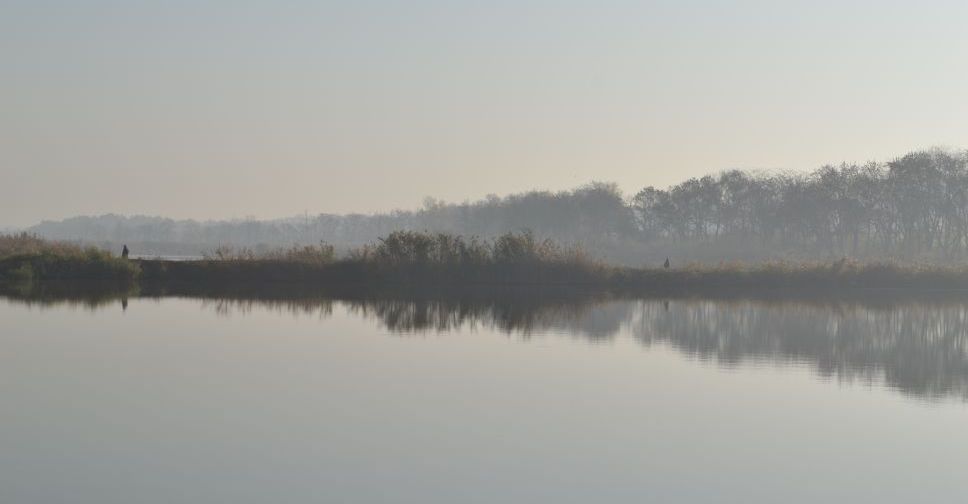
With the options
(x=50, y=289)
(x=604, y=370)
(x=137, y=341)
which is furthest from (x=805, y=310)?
(x=50, y=289)

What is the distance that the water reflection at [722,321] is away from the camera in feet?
53.2

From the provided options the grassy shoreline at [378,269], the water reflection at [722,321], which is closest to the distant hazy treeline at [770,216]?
the grassy shoreline at [378,269]

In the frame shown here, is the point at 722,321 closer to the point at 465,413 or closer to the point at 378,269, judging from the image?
the point at 378,269

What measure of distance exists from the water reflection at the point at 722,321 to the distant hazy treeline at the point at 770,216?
1013 cm

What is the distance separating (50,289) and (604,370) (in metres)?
17.1

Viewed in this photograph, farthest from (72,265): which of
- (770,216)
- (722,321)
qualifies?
(770,216)

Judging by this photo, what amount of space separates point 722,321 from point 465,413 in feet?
41.9

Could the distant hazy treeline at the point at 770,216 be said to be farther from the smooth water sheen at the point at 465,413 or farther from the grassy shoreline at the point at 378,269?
the smooth water sheen at the point at 465,413

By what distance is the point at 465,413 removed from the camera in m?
11.0

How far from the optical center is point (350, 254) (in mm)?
33156

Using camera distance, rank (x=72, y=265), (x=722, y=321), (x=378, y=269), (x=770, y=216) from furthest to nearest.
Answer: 1. (x=770, y=216)
2. (x=378, y=269)
3. (x=72, y=265)
4. (x=722, y=321)

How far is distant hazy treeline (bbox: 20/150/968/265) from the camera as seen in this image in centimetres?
5575

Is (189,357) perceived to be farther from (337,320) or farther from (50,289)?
(50,289)

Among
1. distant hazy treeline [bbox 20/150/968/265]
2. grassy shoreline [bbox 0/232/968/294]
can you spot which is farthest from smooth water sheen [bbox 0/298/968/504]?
distant hazy treeline [bbox 20/150/968/265]
